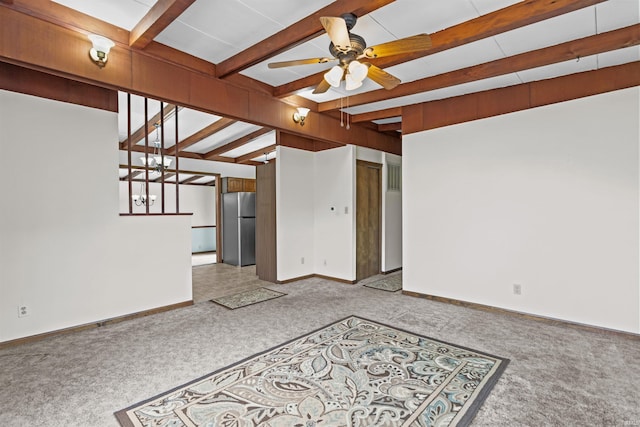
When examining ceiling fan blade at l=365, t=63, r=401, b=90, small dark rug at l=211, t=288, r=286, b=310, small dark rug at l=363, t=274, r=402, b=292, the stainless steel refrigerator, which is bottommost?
small dark rug at l=363, t=274, r=402, b=292

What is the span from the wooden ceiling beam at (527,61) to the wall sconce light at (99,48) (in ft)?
9.52

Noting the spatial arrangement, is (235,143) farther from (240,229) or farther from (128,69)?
(128,69)

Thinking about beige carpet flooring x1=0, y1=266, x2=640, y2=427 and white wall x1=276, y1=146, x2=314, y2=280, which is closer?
beige carpet flooring x1=0, y1=266, x2=640, y2=427

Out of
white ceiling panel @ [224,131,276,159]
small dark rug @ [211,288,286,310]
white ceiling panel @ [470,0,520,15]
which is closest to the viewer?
white ceiling panel @ [470,0,520,15]

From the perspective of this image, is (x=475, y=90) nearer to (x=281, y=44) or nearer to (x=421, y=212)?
(x=421, y=212)

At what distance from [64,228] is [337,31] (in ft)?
10.8

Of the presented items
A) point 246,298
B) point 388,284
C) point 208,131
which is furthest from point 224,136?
point 388,284

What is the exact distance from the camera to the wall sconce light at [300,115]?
4488 millimetres

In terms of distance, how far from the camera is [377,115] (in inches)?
204

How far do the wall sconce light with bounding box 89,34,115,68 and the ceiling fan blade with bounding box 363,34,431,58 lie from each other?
83.8 inches

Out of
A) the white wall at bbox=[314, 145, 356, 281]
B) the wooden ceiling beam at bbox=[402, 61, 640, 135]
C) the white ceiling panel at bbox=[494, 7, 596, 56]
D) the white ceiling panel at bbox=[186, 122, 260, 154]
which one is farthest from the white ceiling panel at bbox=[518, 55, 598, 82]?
the white ceiling panel at bbox=[186, 122, 260, 154]

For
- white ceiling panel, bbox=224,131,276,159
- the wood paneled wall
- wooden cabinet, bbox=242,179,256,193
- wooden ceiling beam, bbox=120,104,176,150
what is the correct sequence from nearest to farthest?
wooden ceiling beam, bbox=120,104,176,150
the wood paneled wall
white ceiling panel, bbox=224,131,276,159
wooden cabinet, bbox=242,179,256,193

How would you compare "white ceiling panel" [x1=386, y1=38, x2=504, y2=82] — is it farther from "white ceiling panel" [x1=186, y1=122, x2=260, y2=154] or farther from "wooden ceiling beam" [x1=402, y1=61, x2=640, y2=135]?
"white ceiling panel" [x1=186, y1=122, x2=260, y2=154]

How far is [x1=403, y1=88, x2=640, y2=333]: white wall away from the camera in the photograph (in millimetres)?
3326
